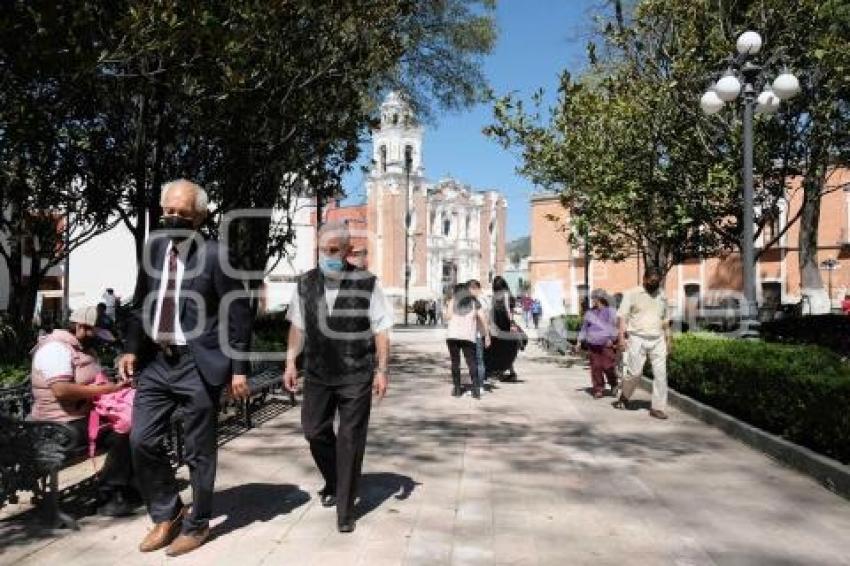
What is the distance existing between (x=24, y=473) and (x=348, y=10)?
8.15 m

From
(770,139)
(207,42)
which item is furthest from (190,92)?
(770,139)

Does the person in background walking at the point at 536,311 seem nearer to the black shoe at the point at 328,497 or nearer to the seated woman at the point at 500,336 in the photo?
the seated woman at the point at 500,336

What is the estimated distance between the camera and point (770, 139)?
15906mm

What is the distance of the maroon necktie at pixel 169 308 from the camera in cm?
449

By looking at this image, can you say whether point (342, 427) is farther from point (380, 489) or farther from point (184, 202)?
point (184, 202)

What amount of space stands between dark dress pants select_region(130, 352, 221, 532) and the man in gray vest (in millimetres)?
744

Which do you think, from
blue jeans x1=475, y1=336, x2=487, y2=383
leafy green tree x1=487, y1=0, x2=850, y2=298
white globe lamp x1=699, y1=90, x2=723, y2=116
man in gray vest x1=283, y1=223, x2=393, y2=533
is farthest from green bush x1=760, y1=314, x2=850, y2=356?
man in gray vest x1=283, y1=223, x2=393, y2=533

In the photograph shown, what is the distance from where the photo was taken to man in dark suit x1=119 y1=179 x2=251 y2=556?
14.7ft

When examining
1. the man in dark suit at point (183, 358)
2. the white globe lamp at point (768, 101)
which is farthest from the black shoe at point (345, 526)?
the white globe lamp at point (768, 101)

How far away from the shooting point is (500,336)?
14.1 metres

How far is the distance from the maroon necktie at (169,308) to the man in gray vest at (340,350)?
879 millimetres

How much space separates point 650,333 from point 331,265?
5900 mm

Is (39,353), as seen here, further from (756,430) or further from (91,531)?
(756,430)

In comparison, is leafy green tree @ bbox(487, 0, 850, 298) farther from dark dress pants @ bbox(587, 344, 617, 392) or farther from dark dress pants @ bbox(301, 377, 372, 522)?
dark dress pants @ bbox(301, 377, 372, 522)
